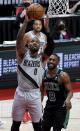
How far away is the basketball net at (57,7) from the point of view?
14758 mm

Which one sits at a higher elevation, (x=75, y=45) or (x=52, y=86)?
(x=52, y=86)

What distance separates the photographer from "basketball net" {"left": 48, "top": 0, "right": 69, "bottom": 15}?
14.8 m

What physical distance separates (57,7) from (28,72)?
708 centimetres

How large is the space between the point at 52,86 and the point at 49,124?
62cm

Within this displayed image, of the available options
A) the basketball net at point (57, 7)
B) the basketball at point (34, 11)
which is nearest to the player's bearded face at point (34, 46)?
the basketball at point (34, 11)

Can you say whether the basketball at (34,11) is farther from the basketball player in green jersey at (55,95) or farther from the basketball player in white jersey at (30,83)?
the basketball player in green jersey at (55,95)

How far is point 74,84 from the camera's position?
13.9 m

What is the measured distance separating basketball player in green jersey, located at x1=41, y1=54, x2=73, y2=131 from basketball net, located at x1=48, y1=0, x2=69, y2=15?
6416 millimetres

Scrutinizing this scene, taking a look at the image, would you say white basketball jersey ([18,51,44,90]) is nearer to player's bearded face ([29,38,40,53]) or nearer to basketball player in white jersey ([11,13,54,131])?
basketball player in white jersey ([11,13,54,131])

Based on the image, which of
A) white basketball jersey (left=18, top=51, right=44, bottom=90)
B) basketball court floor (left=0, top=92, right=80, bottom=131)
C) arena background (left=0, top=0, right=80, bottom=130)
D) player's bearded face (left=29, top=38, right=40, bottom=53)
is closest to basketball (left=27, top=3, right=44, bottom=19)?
player's bearded face (left=29, top=38, right=40, bottom=53)

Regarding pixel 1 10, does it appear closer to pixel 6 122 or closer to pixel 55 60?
pixel 6 122

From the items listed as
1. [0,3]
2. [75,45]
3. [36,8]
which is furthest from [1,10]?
[36,8]

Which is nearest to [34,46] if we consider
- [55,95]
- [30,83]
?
[30,83]

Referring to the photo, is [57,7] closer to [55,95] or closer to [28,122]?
[28,122]
